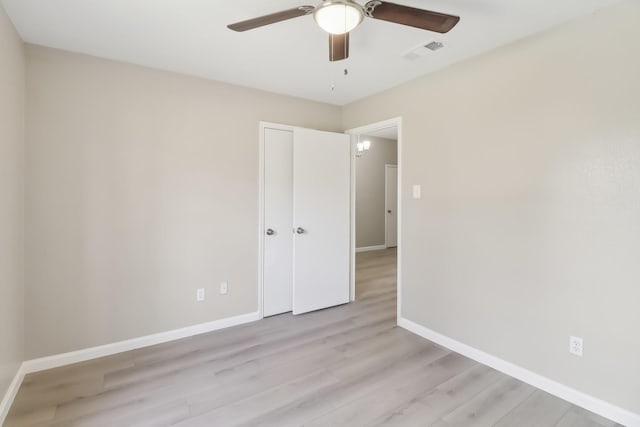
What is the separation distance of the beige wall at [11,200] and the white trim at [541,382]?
3.08m

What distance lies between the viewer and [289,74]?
9.42ft

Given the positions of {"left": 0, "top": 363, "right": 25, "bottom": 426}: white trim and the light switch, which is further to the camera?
the light switch

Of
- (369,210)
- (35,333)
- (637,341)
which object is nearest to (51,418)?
(35,333)

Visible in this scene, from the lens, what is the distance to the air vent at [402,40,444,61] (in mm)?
2307

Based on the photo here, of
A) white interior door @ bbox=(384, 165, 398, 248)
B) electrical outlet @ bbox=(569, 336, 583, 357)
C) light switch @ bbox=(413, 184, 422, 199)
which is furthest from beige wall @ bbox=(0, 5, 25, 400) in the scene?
white interior door @ bbox=(384, 165, 398, 248)

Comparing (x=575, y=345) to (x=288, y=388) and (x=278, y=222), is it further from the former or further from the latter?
(x=278, y=222)

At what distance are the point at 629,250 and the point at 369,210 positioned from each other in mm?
5412

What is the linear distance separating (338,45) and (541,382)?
8.36 ft

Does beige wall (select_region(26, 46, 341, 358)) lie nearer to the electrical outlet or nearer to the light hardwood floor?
the light hardwood floor

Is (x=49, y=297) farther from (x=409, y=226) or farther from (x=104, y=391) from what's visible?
(x=409, y=226)

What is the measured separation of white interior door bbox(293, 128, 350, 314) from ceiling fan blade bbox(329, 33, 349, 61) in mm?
1601

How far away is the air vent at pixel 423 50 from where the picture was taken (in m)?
2.31

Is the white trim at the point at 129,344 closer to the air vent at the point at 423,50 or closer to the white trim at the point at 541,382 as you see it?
the white trim at the point at 541,382

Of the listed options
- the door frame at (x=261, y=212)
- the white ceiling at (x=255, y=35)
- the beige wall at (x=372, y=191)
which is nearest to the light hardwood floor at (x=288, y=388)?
the door frame at (x=261, y=212)
